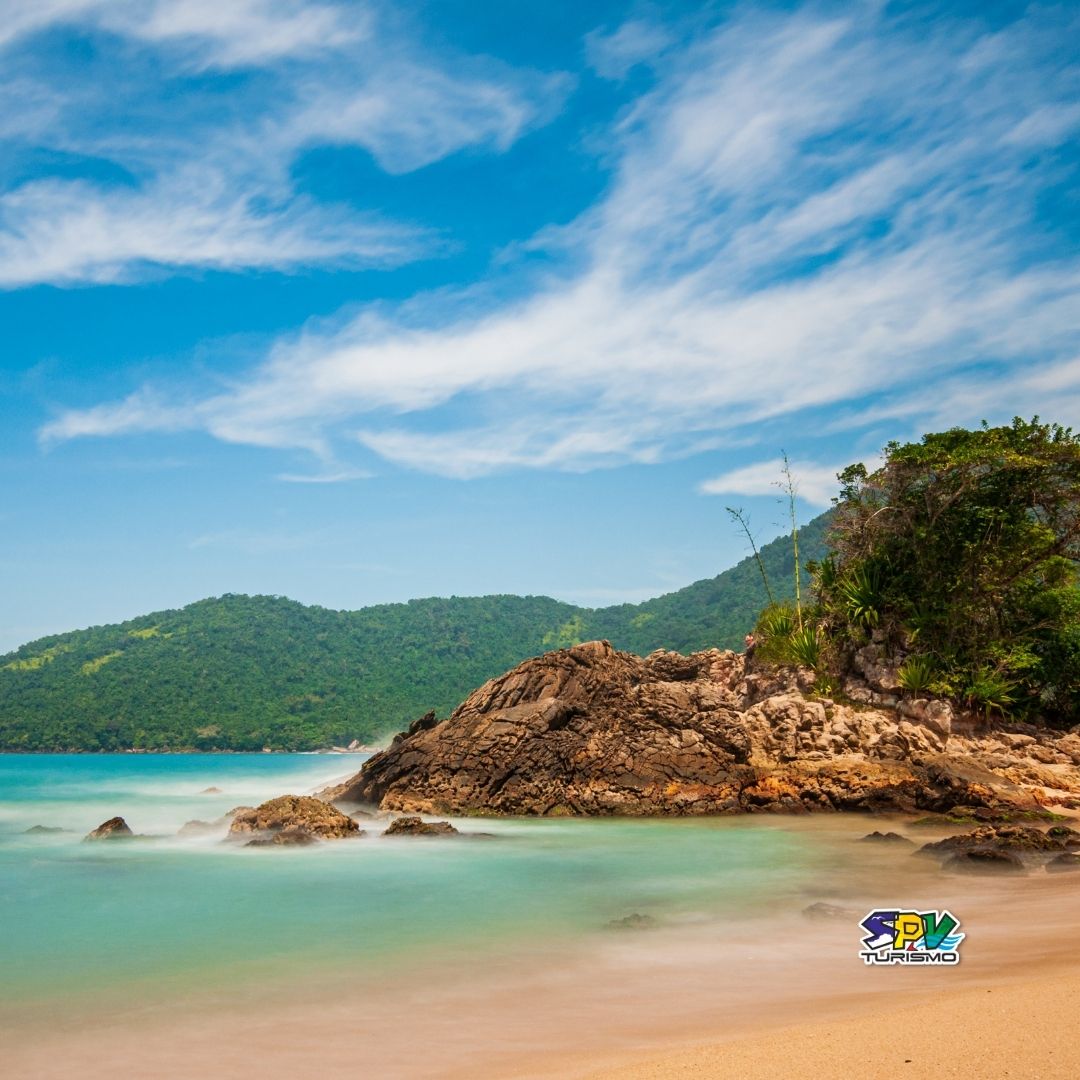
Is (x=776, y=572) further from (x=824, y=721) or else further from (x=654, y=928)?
(x=654, y=928)

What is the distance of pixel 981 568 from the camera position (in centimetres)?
2072

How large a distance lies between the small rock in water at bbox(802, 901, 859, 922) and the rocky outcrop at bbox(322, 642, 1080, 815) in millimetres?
8595

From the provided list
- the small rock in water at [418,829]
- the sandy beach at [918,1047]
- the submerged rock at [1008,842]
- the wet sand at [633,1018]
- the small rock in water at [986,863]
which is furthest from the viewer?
Answer: the small rock in water at [418,829]

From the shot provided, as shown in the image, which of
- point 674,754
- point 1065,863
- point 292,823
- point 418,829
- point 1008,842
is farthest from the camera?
point 674,754

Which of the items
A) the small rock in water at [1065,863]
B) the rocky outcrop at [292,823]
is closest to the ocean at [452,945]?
the small rock in water at [1065,863]

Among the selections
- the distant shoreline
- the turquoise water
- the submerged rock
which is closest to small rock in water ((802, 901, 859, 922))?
the turquoise water

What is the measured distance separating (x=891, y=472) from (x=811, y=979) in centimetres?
1700

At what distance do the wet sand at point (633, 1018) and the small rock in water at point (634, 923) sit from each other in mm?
342

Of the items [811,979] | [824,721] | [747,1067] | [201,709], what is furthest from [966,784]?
[201,709]

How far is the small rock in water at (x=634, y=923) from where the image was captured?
8.57m

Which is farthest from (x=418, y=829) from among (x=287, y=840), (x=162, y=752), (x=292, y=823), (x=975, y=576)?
(x=162, y=752)

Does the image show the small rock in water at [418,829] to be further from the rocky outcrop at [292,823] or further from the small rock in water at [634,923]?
the small rock in water at [634,923]

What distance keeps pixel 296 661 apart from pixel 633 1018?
3438 inches

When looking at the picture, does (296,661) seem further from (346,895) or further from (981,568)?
(346,895)
